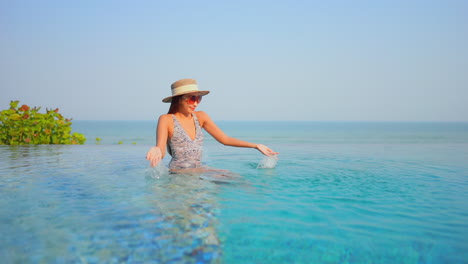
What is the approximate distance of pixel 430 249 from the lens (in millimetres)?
2457

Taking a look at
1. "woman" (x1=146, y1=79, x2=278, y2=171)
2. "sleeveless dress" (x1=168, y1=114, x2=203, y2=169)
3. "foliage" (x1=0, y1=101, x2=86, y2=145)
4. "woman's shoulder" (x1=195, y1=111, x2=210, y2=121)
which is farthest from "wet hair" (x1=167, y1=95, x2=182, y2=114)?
"foliage" (x1=0, y1=101, x2=86, y2=145)

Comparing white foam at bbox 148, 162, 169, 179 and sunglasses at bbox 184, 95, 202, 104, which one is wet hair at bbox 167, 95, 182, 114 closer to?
sunglasses at bbox 184, 95, 202, 104

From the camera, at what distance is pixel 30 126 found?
10.4m

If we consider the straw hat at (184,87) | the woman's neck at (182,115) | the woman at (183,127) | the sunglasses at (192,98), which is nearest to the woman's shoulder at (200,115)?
the woman at (183,127)

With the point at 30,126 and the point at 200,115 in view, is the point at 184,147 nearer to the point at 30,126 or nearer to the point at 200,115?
the point at 200,115

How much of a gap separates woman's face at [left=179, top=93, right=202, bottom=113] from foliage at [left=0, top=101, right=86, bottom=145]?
7.36m

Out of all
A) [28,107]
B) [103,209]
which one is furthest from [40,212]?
[28,107]

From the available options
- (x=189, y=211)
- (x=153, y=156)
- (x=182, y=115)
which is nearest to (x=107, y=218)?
(x=189, y=211)

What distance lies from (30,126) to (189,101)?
7889 millimetres

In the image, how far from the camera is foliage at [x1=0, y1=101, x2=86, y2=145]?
33.2ft

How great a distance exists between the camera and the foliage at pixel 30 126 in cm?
1012

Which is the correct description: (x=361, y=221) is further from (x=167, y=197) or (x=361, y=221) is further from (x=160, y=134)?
(x=160, y=134)

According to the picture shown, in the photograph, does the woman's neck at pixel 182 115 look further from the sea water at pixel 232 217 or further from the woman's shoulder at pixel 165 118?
the sea water at pixel 232 217

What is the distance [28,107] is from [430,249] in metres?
11.0
